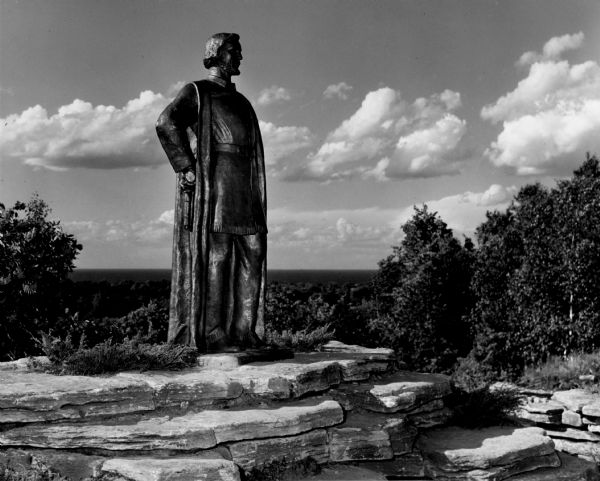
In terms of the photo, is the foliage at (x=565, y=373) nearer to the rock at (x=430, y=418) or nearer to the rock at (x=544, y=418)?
the rock at (x=544, y=418)

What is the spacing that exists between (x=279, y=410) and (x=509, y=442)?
2.65 m

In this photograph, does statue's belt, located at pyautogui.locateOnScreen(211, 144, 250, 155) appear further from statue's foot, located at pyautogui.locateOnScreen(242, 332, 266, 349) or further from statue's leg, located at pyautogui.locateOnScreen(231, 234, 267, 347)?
statue's foot, located at pyautogui.locateOnScreen(242, 332, 266, 349)

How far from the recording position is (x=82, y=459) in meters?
6.26

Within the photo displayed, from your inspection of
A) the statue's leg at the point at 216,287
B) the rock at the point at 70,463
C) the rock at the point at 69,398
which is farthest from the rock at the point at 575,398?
the rock at the point at 70,463

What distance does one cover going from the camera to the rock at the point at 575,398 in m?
13.8

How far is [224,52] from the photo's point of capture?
26.9ft

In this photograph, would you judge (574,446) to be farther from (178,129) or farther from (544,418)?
(178,129)

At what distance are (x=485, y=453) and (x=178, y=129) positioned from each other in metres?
4.86

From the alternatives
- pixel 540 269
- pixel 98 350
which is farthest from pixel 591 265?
pixel 98 350

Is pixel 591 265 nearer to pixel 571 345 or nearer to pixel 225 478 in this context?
pixel 571 345

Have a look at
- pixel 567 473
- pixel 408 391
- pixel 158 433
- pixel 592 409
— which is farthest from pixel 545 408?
pixel 158 433

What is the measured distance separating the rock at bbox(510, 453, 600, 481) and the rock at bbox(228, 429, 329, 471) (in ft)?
6.84

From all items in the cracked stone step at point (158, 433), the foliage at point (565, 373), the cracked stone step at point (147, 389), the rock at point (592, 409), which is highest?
the cracked stone step at point (147, 389)

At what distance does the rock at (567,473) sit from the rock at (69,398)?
3973 millimetres
